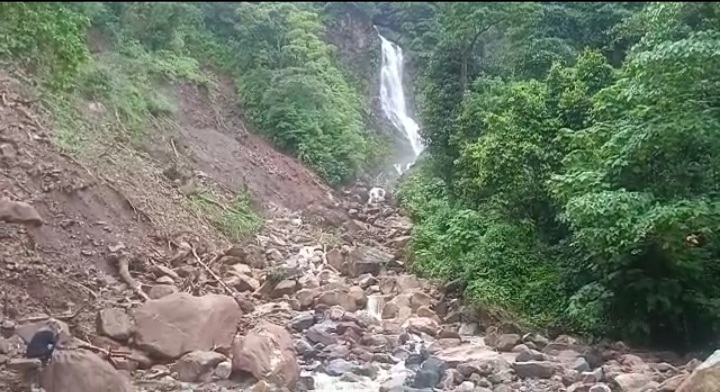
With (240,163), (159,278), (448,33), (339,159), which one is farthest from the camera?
(339,159)

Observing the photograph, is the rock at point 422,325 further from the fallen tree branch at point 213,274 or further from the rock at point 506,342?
the fallen tree branch at point 213,274

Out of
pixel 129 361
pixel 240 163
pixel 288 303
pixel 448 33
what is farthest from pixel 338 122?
pixel 129 361

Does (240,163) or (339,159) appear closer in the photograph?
(240,163)

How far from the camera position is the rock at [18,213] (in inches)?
325

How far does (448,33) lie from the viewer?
12.9 metres

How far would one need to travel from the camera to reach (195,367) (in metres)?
Answer: 7.01

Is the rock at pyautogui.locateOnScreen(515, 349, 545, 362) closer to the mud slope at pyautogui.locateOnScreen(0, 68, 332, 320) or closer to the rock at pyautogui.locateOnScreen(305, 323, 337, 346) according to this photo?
the rock at pyautogui.locateOnScreen(305, 323, 337, 346)

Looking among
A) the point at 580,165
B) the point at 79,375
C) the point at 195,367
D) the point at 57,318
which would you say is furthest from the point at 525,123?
the point at 79,375

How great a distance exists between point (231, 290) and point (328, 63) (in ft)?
32.6

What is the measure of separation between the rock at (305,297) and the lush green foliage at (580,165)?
2.25 m

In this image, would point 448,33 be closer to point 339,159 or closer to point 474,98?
point 474,98

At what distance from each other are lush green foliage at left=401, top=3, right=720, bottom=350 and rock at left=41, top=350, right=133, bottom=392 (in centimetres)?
486

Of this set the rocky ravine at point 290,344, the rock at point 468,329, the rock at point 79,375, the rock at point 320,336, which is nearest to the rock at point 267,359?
the rocky ravine at point 290,344

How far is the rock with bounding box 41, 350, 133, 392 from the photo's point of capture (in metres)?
5.95
